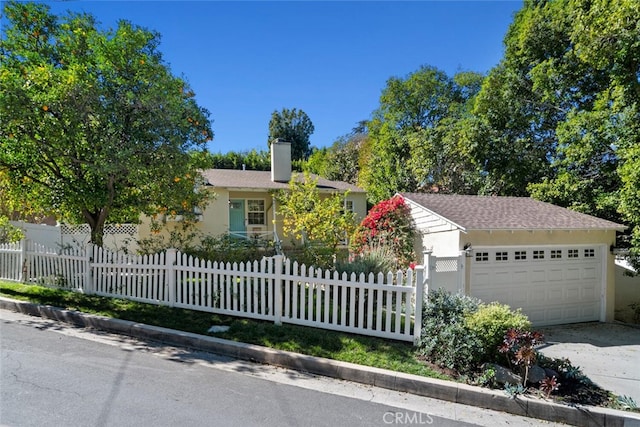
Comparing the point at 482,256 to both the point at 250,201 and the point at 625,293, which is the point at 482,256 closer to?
the point at 625,293

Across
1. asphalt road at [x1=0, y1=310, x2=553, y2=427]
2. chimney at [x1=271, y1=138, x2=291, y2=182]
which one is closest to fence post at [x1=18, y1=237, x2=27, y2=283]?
asphalt road at [x1=0, y1=310, x2=553, y2=427]

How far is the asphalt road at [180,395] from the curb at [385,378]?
0.12 metres

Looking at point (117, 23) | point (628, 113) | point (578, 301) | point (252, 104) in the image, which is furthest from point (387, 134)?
point (117, 23)

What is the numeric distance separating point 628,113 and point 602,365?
8685mm

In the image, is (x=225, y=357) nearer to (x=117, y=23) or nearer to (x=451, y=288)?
(x=451, y=288)

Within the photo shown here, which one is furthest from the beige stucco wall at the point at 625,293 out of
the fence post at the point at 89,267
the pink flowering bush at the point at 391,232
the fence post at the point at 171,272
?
the fence post at the point at 89,267

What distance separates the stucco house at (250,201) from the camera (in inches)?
620

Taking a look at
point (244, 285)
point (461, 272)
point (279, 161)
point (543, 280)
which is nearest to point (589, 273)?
point (543, 280)

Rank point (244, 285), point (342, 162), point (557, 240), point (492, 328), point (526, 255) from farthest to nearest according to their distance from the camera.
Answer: point (342, 162), point (557, 240), point (526, 255), point (244, 285), point (492, 328)

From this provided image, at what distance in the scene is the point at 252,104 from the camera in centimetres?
1778

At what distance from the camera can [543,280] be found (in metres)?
9.91

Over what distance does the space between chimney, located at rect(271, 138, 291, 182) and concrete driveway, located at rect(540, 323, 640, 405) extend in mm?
12795

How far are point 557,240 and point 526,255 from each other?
1066 mm

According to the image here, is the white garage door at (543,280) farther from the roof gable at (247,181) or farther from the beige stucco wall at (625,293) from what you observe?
the roof gable at (247,181)
